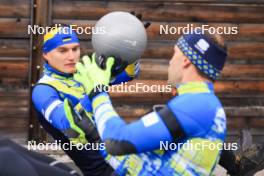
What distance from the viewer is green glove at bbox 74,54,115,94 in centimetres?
262

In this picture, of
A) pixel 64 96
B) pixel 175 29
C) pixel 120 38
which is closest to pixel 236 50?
pixel 175 29

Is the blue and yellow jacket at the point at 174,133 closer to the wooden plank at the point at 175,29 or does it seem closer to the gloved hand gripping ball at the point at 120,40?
the gloved hand gripping ball at the point at 120,40

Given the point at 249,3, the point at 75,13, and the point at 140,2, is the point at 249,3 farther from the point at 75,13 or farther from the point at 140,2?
the point at 75,13

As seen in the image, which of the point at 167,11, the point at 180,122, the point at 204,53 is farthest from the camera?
the point at 167,11

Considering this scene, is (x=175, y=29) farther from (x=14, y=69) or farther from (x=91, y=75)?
(x=91, y=75)

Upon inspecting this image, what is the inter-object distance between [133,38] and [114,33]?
13 cm

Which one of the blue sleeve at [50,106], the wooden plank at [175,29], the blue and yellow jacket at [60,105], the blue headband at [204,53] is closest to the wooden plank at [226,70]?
the wooden plank at [175,29]

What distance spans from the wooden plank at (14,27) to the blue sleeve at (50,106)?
114 inches

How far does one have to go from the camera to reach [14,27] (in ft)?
21.2

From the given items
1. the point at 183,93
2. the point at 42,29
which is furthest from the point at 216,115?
the point at 42,29

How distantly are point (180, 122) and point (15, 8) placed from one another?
177 inches

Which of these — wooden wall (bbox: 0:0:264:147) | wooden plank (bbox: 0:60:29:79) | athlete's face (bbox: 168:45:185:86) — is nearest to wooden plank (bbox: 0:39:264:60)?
wooden wall (bbox: 0:0:264:147)

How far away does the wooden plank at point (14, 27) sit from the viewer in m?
6.45

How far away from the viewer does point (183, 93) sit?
2498 mm
